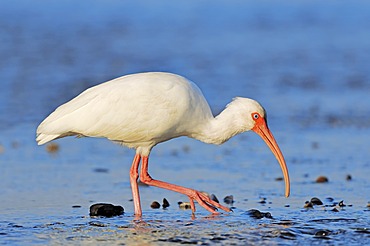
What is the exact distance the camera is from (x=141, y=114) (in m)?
9.24

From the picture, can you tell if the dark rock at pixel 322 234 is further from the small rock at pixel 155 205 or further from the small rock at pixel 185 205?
the small rock at pixel 155 205

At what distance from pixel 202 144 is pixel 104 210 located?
4.14 meters

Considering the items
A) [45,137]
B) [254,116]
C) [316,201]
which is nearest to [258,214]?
[316,201]

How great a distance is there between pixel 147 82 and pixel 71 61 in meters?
12.3

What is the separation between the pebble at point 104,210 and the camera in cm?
898

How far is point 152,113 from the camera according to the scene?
9.23 metres

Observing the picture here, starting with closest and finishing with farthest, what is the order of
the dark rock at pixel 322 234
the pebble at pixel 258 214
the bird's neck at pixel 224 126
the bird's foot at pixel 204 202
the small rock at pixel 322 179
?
the dark rock at pixel 322 234 → the pebble at pixel 258 214 → the bird's foot at pixel 204 202 → the bird's neck at pixel 224 126 → the small rock at pixel 322 179

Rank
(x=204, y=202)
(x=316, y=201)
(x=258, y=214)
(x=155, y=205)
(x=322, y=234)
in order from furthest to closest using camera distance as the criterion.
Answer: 1. (x=155, y=205)
2. (x=316, y=201)
3. (x=204, y=202)
4. (x=258, y=214)
5. (x=322, y=234)

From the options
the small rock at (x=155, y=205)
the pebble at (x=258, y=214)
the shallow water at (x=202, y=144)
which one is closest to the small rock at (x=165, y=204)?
the small rock at (x=155, y=205)

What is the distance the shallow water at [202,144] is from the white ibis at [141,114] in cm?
74

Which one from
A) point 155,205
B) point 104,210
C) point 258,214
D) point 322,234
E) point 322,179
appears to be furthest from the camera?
point 322,179

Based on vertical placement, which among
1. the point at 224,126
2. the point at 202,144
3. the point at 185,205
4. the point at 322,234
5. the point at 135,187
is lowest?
the point at 322,234

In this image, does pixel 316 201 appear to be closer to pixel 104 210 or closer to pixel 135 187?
pixel 135 187

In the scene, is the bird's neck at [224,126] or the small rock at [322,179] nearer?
the bird's neck at [224,126]
